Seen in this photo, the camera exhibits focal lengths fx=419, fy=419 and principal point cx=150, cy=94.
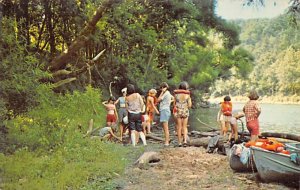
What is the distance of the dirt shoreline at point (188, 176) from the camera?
522 cm

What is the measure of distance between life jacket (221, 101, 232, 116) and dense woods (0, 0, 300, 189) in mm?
1937

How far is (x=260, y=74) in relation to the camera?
29000 millimetres

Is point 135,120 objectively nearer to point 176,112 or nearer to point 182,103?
point 176,112

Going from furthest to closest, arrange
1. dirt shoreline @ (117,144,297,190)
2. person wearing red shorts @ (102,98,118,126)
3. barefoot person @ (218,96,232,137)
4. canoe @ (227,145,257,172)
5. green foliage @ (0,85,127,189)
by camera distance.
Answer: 1. person wearing red shorts @ (102,98,118,126)
2. barefoot person @ (218,96,232,137)
3. canoe @ (227,145,257,172)
4. dirt shoreline @ (117,144,297,190)
5. green foliage @ (0,85,127,189)

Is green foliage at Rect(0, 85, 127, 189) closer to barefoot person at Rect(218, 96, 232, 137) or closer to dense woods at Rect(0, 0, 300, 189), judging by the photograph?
dense woods at Rect(0, 0, 300, 189)

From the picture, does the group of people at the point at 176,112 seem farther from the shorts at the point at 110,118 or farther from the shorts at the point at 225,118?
the shorts at the point at 110,118

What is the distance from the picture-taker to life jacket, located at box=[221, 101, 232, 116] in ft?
31.0

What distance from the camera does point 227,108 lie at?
31.2 feet

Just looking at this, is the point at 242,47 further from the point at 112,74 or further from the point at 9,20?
the point at 9,20

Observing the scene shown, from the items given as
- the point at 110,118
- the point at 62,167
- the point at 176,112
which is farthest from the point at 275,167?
the point at 110,118

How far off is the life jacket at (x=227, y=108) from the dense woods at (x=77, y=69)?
1.94m

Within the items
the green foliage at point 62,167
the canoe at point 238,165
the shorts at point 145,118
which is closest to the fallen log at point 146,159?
the green foliage at point 62,167

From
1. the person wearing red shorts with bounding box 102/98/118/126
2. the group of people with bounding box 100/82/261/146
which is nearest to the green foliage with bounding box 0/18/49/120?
the group of people with bounding box 100/82/261/146

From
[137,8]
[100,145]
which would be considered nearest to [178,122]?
[100,145]
